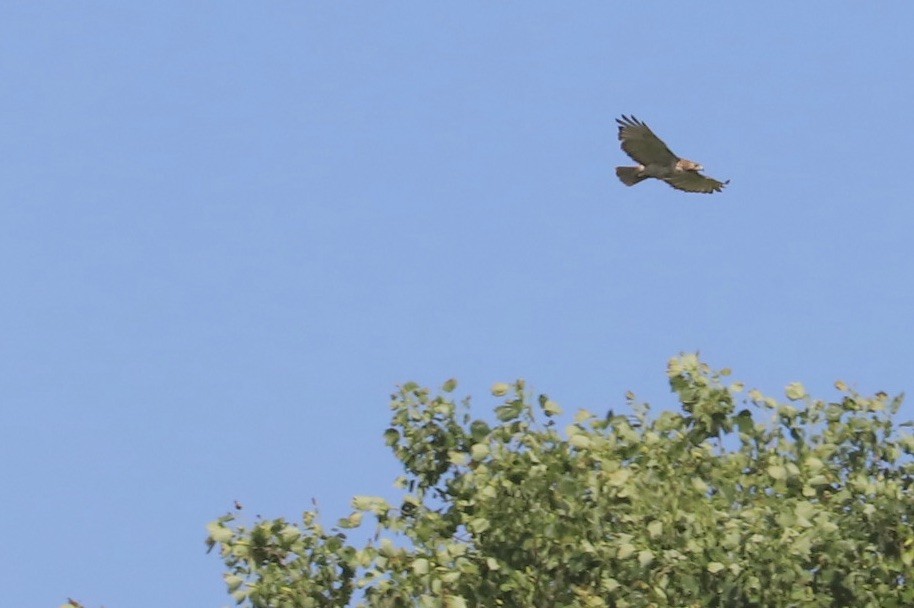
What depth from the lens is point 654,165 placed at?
2764 centimetres

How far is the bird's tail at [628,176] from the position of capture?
27875mm

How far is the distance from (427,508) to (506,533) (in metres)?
1.52

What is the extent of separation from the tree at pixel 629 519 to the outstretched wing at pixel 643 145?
834 centimetres

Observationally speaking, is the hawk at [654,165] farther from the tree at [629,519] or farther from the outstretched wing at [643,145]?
the tree at [629,519]

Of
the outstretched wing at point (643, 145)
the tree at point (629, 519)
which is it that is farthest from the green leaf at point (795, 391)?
the outstretched wing at point (643, 145)

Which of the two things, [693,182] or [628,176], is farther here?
[693,182]

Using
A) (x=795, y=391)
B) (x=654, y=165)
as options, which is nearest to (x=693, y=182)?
(x=654, y=165)

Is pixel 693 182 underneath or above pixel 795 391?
above

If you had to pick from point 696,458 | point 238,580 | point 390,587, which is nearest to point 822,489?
point 696,458

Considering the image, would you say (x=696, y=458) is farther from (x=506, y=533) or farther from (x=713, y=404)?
(x=506, y=533)

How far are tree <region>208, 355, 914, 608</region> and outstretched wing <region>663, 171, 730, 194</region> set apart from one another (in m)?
9.52

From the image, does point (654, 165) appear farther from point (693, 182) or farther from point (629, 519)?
point (629, 519)

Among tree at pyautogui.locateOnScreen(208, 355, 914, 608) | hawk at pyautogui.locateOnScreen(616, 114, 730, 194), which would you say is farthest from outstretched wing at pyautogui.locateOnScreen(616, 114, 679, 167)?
tree at pyautogui.locateOnScreen(208, 355, 914, 608)

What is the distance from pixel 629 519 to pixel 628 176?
12.0 meters
